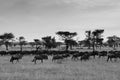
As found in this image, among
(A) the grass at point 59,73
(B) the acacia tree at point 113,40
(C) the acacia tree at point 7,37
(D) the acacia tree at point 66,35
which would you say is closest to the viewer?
(A) the grass at point 59,73

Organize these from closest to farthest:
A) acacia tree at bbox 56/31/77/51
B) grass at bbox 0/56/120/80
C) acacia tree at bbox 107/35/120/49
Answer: grass at bbox 0/56/120/80 → acacia tree at bbox 56/31/77/51 → acacia tree at bbox 107/35/120/49

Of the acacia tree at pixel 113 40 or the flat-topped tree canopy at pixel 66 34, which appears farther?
the acacia tree at pixel 113 40

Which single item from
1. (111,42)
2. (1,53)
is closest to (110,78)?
(1,53)

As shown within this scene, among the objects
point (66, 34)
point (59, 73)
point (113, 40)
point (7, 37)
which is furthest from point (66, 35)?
point (59, 73)

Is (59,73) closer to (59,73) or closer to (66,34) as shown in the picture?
(59,73)

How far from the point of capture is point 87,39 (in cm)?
7612

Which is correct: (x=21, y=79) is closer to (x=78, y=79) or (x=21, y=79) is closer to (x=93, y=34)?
(x=78, y=79)

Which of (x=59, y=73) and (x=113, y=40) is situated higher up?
(x=113, y=40)

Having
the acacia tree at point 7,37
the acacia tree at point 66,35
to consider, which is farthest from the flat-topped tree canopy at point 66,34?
the acacia tree at point 7,37

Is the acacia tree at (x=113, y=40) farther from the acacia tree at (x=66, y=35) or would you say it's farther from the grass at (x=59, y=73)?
the grass at (x=59, y=73)

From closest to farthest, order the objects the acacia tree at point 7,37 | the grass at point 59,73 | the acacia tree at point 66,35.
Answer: the grass at point 59,73 < the acacia tree at point 66,35 < the acacia tree at point 7,37

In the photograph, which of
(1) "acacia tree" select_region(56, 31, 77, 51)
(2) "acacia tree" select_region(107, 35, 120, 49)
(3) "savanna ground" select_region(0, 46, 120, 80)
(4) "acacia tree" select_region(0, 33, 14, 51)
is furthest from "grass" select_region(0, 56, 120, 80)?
(2) "acacia tree" select_region(107, 35, 120, 49)

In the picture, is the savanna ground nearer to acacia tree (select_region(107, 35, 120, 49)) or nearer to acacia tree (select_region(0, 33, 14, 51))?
acacia tree (select_region(0, 33, 14, 51))

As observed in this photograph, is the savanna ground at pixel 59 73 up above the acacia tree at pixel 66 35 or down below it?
below
